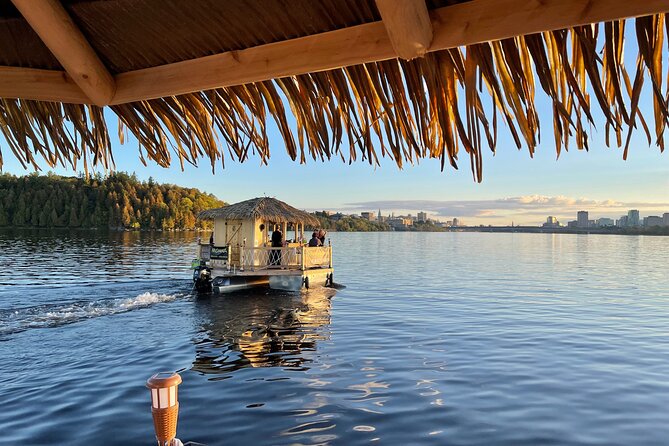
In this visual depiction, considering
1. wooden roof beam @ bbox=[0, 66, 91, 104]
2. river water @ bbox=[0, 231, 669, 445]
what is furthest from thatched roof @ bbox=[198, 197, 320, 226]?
wooden roof beam @ bbox=[0, 66, 91, 104]

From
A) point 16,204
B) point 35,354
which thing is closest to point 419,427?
point 35,354

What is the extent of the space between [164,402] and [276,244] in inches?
919

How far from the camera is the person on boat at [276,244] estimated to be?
25.9 meters

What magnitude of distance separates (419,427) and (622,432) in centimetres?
357

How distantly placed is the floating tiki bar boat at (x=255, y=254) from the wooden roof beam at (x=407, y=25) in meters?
23.1

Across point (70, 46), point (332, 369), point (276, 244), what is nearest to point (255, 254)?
point (276, 244)

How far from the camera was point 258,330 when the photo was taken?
1628cm

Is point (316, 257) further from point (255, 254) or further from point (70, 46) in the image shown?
point (70, 46)

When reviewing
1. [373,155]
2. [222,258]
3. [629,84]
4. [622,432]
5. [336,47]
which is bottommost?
[622,432]

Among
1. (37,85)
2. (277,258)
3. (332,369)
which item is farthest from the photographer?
(277,258)

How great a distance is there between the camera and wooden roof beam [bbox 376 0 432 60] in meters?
1.83

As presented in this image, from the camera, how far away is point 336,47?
2.25m

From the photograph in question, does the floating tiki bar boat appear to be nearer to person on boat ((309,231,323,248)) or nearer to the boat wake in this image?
person on boat ((309,231,323,248))

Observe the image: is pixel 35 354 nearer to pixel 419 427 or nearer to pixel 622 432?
pixel 419 427
